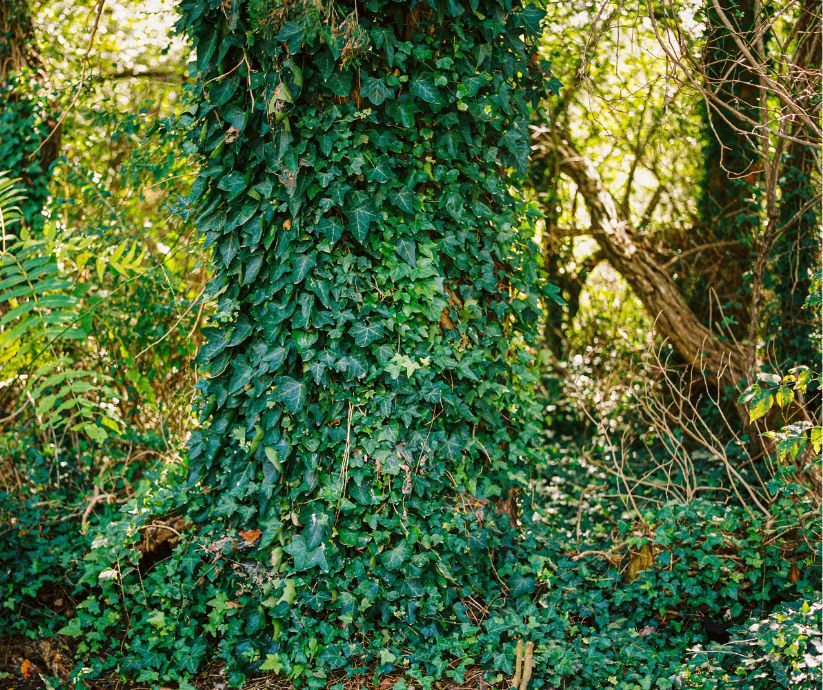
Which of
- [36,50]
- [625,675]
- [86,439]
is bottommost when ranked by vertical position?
[625,675]

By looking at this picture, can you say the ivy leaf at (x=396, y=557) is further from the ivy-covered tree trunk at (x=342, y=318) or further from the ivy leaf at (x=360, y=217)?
the ivy leaf at (x=360, y=217)

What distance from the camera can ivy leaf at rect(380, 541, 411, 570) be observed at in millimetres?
3945

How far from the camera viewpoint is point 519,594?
432 cm

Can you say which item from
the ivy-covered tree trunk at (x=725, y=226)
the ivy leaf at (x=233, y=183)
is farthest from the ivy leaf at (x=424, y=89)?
the ivy-covered tree trunk at (x=725, y=226)

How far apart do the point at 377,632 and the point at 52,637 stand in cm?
193

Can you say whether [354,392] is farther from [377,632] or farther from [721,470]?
[721,470]

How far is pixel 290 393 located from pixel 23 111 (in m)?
4.87

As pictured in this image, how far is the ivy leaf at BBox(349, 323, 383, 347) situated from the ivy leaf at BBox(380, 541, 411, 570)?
3.66 ft

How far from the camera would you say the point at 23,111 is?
6930mm

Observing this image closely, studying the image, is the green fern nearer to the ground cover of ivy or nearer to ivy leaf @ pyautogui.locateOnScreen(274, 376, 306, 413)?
the ground cover of ivy

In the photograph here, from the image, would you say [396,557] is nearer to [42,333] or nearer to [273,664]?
[273,664]

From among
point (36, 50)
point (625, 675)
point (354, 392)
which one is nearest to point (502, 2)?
point (354, 392)

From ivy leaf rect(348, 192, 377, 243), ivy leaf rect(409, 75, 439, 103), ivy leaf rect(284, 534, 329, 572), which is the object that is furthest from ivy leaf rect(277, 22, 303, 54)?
ivy leaf rect(284, 534, 329, 572)

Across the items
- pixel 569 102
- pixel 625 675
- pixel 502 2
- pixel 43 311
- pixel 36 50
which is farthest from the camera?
pixel 569 102
